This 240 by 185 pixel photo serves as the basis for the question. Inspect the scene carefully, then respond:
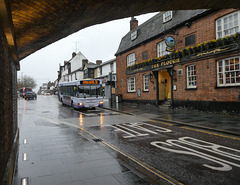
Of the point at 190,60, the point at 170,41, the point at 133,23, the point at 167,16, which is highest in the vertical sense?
the point at 133,23

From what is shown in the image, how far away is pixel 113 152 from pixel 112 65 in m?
29.6

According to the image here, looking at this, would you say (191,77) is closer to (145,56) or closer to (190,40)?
(190,40)

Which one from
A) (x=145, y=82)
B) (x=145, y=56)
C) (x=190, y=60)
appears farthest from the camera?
(x=145, y=82)

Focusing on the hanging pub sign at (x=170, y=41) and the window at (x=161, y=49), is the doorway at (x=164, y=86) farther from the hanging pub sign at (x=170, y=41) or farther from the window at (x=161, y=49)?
the hanging pub sign at (x=170, y=41)

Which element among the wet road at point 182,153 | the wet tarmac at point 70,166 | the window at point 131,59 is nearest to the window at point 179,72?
the window at point 131,59

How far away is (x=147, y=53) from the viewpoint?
21.5 meters

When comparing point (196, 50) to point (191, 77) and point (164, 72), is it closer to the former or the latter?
point (191, 77)

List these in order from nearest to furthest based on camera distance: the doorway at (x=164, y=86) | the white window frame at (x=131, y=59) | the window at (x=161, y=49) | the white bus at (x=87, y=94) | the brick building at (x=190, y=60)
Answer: the brick building at (x=190, y=60), the white bus at (x=87, y=94), the window at (x=161, y=49), the doorway at (x=164, y=86), the white window frame at (x=131, y=59)

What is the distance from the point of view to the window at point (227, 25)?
1246 centimetres

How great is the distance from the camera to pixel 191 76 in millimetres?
15898

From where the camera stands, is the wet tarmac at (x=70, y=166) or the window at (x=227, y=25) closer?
the wet tarmac at (x=70, y=166)

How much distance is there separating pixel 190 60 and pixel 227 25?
3583 mm

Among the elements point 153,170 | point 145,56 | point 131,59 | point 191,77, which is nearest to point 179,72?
point 191,77

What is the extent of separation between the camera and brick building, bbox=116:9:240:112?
12750 millimetres
